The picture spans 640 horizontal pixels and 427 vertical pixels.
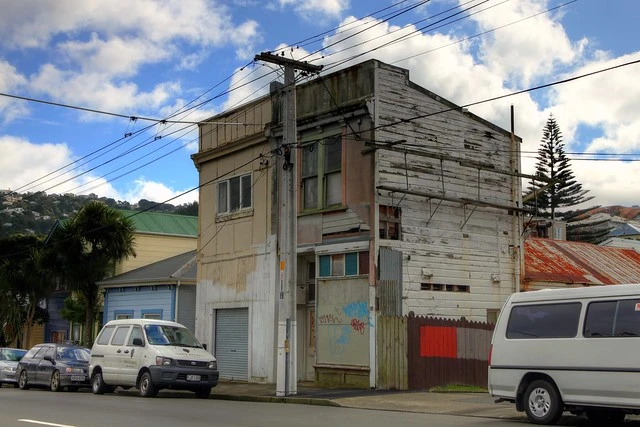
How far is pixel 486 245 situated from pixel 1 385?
16.2m

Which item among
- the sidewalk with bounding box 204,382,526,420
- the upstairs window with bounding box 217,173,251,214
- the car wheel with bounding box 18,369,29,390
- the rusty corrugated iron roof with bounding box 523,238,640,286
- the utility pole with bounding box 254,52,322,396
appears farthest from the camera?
the rusty corrugated iron roof with bounding box 523,238,640,286

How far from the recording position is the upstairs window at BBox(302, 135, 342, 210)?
21422 millimetres

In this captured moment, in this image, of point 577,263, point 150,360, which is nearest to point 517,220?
point 577,263

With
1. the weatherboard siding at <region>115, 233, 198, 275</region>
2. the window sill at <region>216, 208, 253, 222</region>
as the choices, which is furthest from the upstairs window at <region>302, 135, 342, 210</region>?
the weatherboard siding at <region>115, 233, 198, 275</region>

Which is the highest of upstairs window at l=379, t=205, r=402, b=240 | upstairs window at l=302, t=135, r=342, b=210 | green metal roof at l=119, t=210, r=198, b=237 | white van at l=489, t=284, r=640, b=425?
green metal roof at l=119, t=210, r=198, b=237

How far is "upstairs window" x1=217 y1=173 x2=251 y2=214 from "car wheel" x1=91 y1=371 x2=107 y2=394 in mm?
6744

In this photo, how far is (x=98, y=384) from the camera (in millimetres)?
20938

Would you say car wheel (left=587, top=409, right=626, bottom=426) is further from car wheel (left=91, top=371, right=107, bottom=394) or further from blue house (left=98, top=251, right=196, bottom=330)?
blue house (left=98, top=251, right=196, bottom=330)

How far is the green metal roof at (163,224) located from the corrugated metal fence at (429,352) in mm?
22482

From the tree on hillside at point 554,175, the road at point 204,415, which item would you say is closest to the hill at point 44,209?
the tree on hillside at point 554,175

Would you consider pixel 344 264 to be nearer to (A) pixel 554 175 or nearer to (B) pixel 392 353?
(B) pixel 392 353

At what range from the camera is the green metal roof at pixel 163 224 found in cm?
4050

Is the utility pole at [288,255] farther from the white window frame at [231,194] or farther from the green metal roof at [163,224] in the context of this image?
the green metal roof at [163,224]

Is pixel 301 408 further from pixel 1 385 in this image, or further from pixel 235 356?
pixel 1 385
